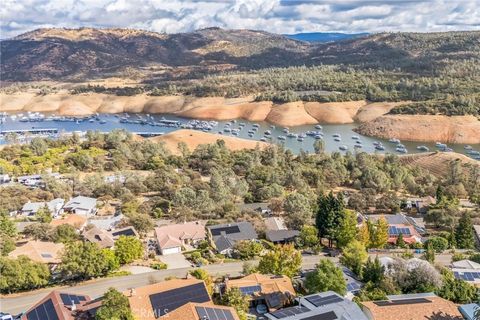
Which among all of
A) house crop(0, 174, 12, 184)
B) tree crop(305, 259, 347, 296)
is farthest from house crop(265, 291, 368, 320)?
house crop(0, 174, 12, 184)

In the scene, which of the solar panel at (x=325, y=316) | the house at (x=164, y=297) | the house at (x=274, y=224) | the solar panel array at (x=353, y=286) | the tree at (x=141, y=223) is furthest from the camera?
the house at (x=274, y=224)

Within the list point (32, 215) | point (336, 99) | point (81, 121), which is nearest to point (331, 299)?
point (32, 215)

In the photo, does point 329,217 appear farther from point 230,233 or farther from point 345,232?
point 230,233

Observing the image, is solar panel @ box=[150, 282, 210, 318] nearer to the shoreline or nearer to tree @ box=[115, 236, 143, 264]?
tree @ box=[115, 236, 143, 264]

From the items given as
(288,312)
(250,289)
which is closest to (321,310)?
(288,312)

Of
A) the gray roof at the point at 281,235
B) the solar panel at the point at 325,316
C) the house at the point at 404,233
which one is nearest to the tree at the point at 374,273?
the solar panel at the point at 325,316

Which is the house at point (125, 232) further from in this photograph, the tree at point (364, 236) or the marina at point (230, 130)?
the marina at point (230, 130)
